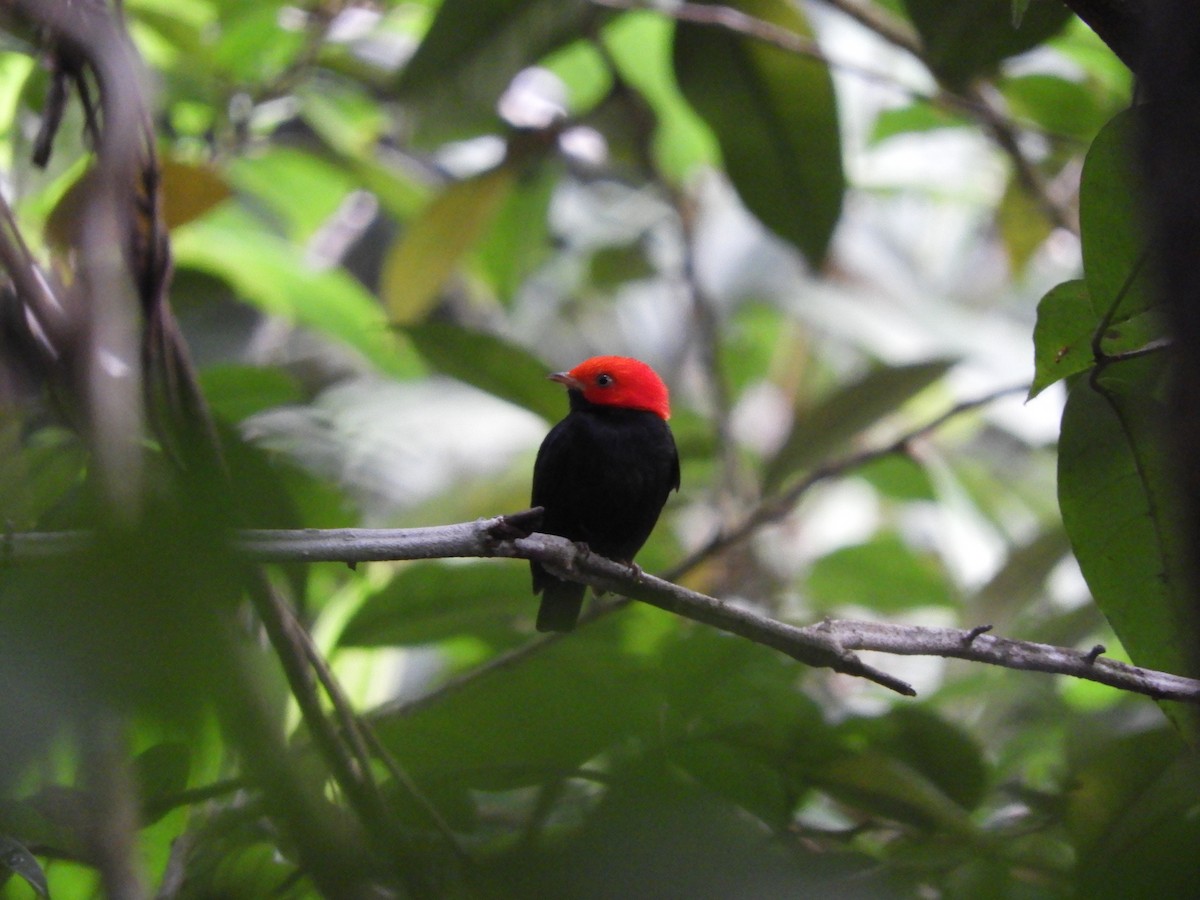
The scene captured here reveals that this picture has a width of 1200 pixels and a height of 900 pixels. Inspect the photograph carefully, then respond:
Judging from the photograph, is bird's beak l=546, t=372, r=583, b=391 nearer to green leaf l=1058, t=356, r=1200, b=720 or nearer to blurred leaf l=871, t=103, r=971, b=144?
green leaf l=1058, t=356, r=1200, b=720

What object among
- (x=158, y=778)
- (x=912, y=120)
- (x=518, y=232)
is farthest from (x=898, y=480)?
(x=158, y=778)

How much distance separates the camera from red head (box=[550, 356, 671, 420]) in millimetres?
3377

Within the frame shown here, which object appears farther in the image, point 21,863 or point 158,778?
point 158,778

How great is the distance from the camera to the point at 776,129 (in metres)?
3.42

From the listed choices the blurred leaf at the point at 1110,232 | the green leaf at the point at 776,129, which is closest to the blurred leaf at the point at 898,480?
the green leaf at the point at 776,129

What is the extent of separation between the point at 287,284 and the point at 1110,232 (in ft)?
10.9

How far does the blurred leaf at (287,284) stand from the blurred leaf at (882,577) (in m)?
1.80

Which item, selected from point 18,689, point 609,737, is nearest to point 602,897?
point 18,689

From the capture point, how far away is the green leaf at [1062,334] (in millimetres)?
1691

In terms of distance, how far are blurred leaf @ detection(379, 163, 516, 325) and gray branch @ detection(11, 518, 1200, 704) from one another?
288 centimetres

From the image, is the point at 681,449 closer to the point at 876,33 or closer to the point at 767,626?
the point at 876,33

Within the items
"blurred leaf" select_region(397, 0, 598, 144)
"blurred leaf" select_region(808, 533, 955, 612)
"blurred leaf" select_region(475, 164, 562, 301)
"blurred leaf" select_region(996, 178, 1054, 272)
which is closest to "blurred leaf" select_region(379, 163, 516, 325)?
"blurred leaf" select_region(475, 164, 562, 301)

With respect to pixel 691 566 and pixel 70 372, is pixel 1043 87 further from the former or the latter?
pixel 70 372

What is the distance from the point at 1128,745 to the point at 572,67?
3622 mm
